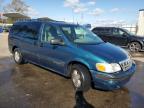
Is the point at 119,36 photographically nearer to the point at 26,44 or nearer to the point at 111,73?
the point at 26,44

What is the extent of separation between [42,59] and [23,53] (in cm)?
147

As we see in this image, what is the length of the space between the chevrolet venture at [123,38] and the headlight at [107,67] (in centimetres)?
966

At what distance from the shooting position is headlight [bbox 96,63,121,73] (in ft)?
15.7

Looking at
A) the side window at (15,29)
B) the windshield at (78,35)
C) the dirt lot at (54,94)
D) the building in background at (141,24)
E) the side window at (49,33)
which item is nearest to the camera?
the dirt lot at (54,94)

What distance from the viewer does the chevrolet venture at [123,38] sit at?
45.4 ft

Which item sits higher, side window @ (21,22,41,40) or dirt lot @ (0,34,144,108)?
side window @ (21,22,41,40)

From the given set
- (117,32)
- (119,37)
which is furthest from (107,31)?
(119,37)

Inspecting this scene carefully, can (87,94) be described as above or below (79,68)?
below

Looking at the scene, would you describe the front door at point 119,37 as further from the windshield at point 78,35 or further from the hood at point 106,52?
the hood at point 106,52

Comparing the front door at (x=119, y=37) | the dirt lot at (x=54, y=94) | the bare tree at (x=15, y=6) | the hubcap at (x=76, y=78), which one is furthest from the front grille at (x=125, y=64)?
the bare tree at (x=15, y=6)

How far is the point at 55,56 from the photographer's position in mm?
5949

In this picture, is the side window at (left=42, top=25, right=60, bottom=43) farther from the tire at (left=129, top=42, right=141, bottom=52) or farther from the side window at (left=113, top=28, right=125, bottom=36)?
the side window at (left=113, top=28, right=125, bottom=36)

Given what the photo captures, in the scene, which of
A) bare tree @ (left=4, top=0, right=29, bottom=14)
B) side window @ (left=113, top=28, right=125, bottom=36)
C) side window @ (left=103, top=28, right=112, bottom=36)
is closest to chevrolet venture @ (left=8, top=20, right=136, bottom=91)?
side window @ (left=113, top=28, right=125, bottom=36)

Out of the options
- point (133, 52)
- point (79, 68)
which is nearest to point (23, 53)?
point (79, 68)
